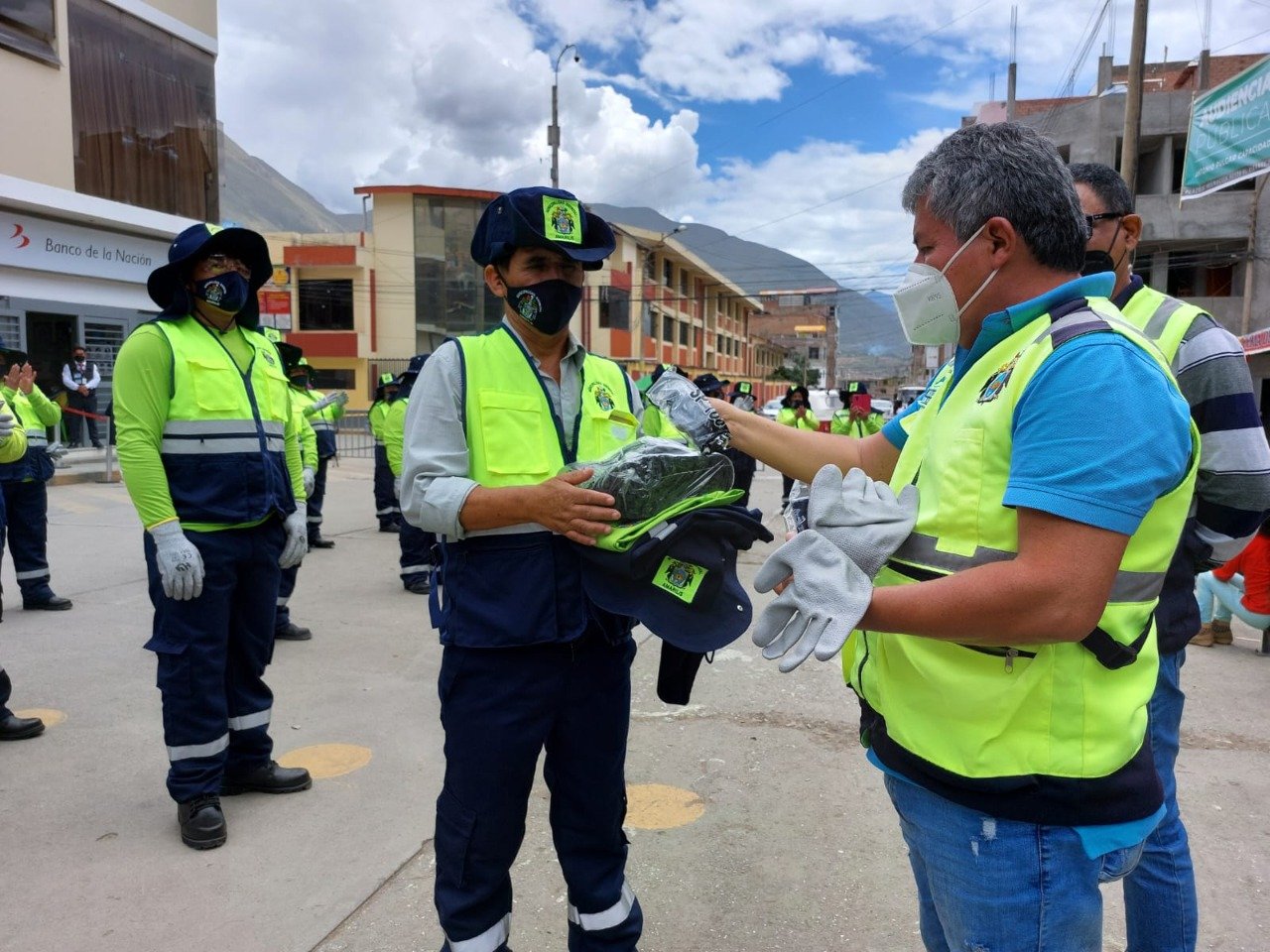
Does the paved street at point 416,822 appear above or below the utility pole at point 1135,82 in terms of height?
below

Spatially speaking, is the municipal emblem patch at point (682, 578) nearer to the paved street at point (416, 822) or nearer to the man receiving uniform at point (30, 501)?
the paved street at point (416, 822)

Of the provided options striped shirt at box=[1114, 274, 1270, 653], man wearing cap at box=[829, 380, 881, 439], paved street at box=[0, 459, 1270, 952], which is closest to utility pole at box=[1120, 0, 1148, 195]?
man wearing cap at box=[829, 380, 881, 439]

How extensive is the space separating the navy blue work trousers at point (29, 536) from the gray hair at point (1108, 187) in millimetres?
7066

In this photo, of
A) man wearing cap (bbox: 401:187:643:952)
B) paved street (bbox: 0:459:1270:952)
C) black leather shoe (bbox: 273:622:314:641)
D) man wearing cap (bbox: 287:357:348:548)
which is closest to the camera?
man wearing cap (bbox: 401:187:643:952)

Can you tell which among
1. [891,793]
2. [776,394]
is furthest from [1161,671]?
[776,394]

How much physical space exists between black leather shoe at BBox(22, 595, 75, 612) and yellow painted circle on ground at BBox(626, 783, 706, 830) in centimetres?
509

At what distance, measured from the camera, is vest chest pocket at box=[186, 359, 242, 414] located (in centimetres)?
325

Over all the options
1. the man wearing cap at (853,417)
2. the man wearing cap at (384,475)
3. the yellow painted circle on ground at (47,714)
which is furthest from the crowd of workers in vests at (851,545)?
the man wearing cap at (853,417)

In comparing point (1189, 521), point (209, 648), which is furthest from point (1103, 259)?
point (209, 648)

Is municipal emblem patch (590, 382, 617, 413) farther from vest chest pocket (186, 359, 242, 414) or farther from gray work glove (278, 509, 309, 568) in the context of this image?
gray work glove (278, 509, 309, 568)

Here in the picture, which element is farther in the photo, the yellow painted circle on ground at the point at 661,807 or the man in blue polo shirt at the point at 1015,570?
the yellow painted circle on ground at the point at 661,807

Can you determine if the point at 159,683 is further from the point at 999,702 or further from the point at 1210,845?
the point at 1210,845

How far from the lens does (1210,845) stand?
327 centimetres

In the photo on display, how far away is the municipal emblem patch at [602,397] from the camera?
2.39m
